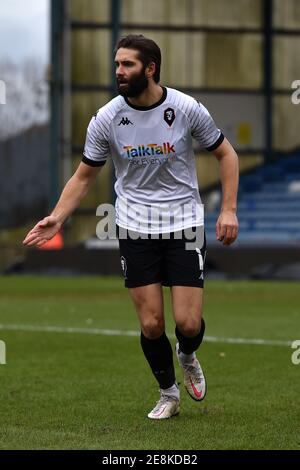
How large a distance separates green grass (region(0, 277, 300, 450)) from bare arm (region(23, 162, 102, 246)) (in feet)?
3.85

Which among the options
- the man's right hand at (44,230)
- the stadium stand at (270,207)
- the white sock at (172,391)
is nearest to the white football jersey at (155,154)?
the man's right hand at (44,230)

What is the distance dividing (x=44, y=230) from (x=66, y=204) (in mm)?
293

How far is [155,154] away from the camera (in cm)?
750

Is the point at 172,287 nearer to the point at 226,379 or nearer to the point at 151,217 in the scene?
the point at 151,217

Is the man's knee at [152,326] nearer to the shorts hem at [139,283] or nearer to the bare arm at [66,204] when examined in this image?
the shorts hem at [139,283]

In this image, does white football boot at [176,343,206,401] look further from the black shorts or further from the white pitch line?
the white pitch line

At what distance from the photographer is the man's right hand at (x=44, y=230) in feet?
24.5

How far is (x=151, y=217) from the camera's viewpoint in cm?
764

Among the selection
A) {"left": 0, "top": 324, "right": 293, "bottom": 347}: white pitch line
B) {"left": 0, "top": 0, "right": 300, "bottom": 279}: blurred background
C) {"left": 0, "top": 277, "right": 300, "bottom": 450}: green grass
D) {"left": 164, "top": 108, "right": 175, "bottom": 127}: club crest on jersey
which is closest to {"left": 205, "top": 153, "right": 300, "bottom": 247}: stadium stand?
{"left": 0, "top": 0, "right": 300, "bottom": 279}: blurred background

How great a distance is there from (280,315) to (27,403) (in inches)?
326

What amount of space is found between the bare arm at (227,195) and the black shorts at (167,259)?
0.25 m

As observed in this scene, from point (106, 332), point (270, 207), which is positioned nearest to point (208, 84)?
point (270, 207)

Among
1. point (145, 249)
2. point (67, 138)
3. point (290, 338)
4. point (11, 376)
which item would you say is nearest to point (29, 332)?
point (290, 338)

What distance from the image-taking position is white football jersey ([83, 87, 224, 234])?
24.6 ft
